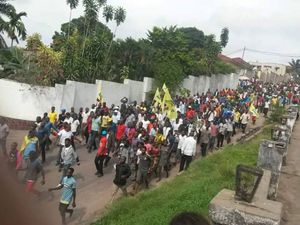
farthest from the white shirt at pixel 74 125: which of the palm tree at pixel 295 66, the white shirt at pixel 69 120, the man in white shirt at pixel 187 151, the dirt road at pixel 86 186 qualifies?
the palm tree at pixel 295 66

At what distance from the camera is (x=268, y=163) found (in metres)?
7.06

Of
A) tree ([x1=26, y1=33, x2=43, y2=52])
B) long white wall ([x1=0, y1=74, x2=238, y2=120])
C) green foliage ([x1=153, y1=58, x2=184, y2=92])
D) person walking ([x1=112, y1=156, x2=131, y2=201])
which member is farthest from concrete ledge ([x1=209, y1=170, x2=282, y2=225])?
green foliage ([x1=153, y1=58, x2=184, y2=92])

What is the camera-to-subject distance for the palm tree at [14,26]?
27016 mm

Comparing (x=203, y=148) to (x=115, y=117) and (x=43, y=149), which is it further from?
(x=43, y=149)

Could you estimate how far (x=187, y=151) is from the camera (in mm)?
13648

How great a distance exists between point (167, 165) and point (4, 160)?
13.1m

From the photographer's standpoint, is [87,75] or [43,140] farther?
[87,75]

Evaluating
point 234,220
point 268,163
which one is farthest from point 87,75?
point 234,220

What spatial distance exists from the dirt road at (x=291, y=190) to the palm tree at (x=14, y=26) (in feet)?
62.8

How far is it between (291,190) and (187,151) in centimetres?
563

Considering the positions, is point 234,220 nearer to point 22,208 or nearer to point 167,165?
point 22,208

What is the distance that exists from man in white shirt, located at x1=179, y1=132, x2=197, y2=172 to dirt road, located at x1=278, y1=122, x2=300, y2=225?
8.73 feet

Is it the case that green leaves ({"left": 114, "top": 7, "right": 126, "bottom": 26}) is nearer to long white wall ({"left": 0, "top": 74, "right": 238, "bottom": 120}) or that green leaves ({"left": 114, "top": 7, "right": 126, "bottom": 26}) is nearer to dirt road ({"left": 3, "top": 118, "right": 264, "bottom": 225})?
long white wall ({"left": 0, "top": 74, "right": 238, "bottom": 120})

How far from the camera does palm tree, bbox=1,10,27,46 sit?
27.0 metres
